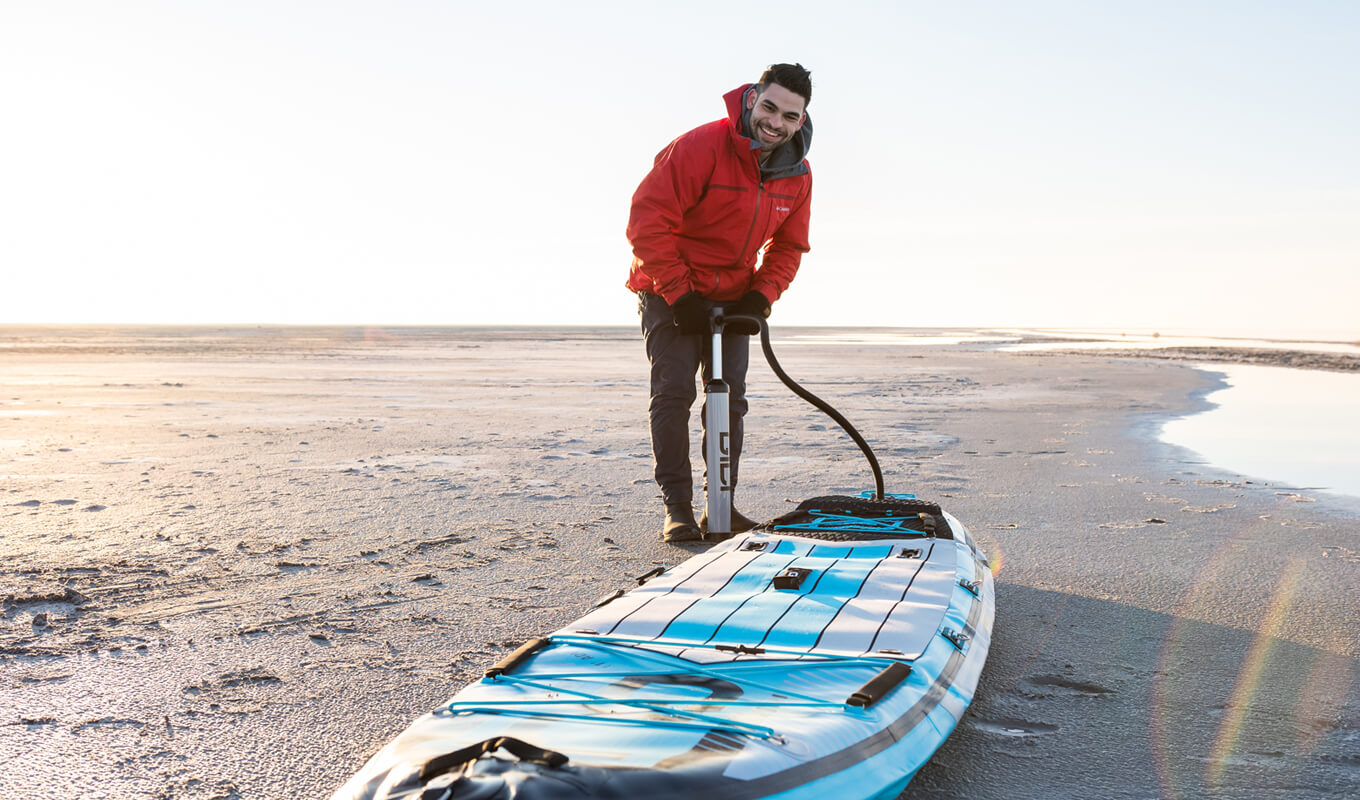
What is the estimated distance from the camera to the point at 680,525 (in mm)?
4469

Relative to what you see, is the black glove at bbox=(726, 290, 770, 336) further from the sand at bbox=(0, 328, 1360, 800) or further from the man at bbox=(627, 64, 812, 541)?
the sand at bbox=(0, 328, 1360, 800)

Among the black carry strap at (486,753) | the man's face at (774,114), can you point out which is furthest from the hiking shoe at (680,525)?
the black carry strap at (486,753)

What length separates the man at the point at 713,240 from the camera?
14.3ft

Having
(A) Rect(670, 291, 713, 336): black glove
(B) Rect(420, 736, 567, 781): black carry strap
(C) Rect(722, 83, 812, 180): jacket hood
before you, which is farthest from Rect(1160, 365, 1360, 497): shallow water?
(B) Rect(420, 736, 567, 781): black carry strap

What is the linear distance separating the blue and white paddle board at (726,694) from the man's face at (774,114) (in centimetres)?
209

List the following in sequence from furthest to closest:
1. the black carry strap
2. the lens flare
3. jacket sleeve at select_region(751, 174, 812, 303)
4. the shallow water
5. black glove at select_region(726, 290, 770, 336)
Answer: the shallow water
jacket sleeve at select_region(751, 174, 812, 303)
black glove at select_region(726, 290, 770, 336)
the lens flare
the black carry strap

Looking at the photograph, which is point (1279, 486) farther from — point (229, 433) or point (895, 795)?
point (229, 433)

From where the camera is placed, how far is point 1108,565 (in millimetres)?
3977

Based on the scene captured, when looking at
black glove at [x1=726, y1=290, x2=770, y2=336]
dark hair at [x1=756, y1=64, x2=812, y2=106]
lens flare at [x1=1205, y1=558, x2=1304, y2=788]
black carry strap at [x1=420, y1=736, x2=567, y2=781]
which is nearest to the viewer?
black carry strap at [x1=420, y1=736, x2=567, y2=781]

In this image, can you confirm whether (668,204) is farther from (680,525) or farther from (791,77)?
(680,525)

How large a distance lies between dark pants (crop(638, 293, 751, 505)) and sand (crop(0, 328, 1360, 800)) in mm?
315

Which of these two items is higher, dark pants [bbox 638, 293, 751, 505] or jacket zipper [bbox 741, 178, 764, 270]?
jacket zipper [bbox 741, 178, 764, 270]

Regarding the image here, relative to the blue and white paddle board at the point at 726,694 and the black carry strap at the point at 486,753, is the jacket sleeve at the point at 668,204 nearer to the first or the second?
the blue and white paddle board at the point at 726,694

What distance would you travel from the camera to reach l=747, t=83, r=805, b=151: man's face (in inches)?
165
